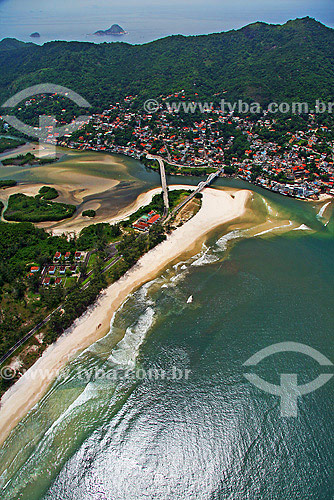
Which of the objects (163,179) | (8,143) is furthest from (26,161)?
(163,179)

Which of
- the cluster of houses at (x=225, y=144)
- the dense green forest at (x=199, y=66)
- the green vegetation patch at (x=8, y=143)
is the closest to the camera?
the cluster of houses at (x=225, y=144)

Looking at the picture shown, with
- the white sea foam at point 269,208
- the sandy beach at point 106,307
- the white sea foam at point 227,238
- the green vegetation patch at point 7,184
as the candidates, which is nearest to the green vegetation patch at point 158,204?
the sandy beach at point 106,307

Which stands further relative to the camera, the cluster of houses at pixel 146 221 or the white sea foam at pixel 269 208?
the white sea foam at pixel 269 208

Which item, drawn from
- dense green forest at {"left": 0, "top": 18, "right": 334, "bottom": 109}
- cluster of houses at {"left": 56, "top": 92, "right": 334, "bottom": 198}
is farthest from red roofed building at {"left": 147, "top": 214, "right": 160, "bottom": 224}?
dense green forest at {"left": 0, "top": 18, "right": 334, "bottom": 109}

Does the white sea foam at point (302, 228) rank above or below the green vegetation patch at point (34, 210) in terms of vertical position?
below

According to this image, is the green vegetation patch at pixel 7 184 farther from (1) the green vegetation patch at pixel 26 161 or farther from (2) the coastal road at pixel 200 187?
(2) the coastal road at pixel 200 187

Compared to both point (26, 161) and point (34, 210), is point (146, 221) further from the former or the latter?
point (26, 161)
